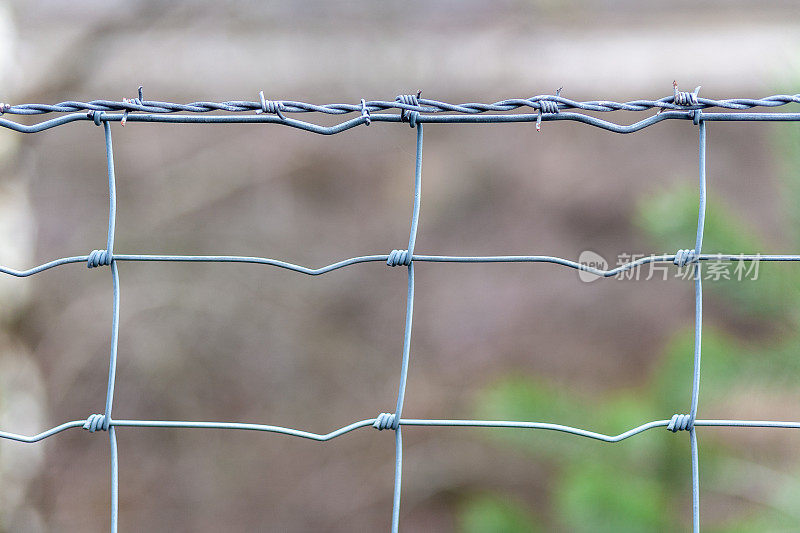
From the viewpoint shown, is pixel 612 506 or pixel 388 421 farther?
pixel 612 506

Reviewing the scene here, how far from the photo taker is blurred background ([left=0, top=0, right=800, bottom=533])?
10.5 ft

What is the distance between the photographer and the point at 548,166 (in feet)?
12.4

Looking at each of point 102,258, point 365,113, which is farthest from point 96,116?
point 365,113

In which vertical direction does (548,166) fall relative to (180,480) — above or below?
above

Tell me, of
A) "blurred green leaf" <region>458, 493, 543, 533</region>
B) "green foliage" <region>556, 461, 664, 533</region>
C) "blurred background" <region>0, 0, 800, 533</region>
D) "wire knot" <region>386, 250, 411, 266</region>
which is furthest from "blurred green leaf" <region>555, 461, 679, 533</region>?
"blurred background" <region>0, 0, 800, 533</region>

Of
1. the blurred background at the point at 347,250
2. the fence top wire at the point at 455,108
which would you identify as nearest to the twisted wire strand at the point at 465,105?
the fence top wire at the point at 455,108

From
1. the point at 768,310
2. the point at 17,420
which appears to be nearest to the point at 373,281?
the point at 17,420

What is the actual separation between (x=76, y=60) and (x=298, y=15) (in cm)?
186

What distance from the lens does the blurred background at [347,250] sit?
3.21 m

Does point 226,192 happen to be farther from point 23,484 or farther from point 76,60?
point 23,484

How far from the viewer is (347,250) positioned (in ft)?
11.6

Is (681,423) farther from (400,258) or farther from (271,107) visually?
(271,107)

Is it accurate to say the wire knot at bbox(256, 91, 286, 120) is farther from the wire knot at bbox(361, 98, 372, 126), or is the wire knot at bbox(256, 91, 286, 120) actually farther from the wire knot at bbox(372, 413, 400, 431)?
the wire knot at bbox(372, 413, 400, 431)

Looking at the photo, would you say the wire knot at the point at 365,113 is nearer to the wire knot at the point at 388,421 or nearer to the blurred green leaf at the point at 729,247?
the wire knot at the point at 388,421
